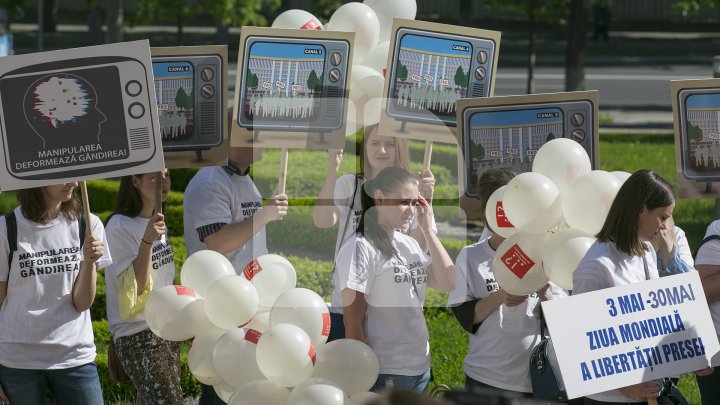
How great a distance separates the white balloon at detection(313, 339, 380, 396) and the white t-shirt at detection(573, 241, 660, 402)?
901 mm

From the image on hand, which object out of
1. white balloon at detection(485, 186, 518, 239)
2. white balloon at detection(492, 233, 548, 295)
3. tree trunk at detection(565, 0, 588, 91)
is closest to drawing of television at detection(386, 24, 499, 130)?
white balloon at detection(485, 186, 518, 239)

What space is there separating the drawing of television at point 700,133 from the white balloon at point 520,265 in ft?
4.07

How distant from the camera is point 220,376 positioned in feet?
16.9

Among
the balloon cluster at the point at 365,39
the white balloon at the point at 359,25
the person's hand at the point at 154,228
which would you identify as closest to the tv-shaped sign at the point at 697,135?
the balloon cluster at the point at 365,39

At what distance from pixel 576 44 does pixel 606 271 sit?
16.6 meters

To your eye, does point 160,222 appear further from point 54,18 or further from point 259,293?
point 54,18

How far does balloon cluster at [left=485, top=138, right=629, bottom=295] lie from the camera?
4.97m

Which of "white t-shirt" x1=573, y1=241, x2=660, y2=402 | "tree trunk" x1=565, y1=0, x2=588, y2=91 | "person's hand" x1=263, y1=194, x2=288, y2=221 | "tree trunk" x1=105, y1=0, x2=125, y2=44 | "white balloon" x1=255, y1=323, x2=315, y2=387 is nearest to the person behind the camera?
"white balloon" x1=255, y1=323, x2=315, y2=387

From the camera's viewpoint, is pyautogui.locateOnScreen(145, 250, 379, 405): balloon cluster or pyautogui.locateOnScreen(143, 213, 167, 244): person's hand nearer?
pyautogui.locateOnScreen(145, 250, 379, 405): balloon cluster

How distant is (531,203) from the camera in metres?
4.99

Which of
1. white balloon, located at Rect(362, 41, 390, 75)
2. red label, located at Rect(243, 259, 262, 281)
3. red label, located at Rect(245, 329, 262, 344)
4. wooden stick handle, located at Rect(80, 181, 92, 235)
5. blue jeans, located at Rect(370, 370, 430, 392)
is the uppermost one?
white balloon, located at Rect(362, 41, 390, 75)

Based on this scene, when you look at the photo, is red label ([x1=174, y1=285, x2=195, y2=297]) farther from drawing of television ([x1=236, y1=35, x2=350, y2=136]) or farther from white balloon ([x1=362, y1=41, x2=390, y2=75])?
white balloon ([x1=362, y1=41, x2=390, y2=75])

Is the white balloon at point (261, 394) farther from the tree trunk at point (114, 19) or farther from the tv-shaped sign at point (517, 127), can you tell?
the tree trunk at point (114, 19)

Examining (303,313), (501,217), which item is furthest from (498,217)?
(303,313)
